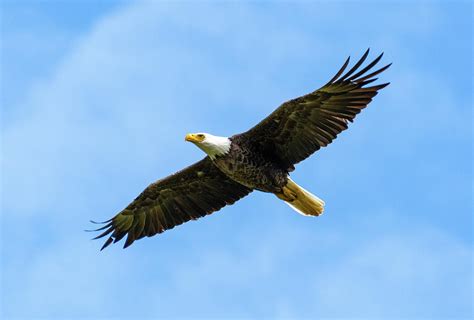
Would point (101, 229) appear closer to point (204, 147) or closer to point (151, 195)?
point (151, 195)

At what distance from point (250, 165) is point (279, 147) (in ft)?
2.12

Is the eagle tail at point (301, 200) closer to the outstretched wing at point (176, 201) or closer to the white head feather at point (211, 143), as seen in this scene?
the outstretched wing at point (176, 201)

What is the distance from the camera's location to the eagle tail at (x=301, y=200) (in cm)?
2103

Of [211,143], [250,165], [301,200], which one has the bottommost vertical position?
[301,200]

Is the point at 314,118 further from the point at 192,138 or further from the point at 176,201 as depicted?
the point at 176,201

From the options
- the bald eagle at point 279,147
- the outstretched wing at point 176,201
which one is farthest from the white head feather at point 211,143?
the outstretched wing at point 176,201

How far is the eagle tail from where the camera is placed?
21.0 metres

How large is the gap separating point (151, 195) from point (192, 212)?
3.11ft

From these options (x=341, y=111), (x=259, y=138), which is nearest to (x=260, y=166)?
(x=259, y=138)

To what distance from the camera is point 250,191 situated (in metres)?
21.7

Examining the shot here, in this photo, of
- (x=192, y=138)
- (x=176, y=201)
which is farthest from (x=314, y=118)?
(x=176, y=201)

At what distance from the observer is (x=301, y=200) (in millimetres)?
21266

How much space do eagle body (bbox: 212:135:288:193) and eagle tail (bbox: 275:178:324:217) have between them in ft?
1.35

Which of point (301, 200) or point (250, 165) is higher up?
point (250, 165)
